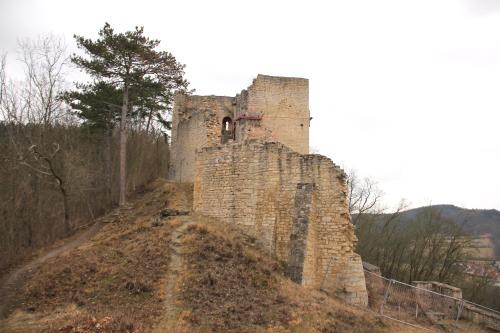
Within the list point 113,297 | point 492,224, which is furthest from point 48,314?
point 492,224

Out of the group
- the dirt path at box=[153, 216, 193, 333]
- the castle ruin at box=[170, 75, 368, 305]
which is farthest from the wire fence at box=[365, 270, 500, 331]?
the dirt path at box=[153, 216, 193, 333]

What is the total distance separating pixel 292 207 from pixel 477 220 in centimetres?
3346

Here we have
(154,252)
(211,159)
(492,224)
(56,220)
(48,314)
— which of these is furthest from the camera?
(492,224)

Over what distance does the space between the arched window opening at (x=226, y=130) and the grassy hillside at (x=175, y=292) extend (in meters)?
8.32

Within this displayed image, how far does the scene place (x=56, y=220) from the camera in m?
17.7

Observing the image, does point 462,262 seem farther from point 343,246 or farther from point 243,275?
point 243,275

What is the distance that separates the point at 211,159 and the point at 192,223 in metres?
2.76

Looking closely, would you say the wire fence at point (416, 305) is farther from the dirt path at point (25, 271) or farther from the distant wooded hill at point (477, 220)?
the distant wooded hill at point (477, 220)

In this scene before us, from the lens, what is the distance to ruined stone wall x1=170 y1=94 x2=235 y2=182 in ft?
62.1

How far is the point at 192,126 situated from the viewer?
20312 millimetres

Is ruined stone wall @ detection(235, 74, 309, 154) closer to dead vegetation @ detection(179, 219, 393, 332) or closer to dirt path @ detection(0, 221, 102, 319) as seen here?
dirt path @ detection(0, 221, 102, 319)

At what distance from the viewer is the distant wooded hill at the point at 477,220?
103ft

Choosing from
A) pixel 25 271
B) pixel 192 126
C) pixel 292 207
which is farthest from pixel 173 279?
pixel 192 126

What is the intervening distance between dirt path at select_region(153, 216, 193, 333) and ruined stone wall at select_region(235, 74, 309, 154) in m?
7.40
